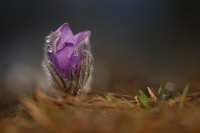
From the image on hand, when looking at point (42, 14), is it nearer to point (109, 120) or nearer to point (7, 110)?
point (7, 110)

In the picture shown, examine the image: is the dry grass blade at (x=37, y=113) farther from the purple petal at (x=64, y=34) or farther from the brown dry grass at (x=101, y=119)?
the purple petal at (x=64, y=34)

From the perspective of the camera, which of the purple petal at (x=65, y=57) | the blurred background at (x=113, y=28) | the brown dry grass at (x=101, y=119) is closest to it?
the brown dry grass at (x=101, y=119)

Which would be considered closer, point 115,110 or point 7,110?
point 115,110

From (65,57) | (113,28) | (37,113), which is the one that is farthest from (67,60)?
(113,28)

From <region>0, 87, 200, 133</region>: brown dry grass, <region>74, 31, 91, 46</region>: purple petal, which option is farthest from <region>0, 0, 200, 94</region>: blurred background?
<region>0, 87, 200, 133</region>: brown dry grass

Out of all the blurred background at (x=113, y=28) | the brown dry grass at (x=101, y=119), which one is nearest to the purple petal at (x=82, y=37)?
the brown dry grass at (x=101, y=119)

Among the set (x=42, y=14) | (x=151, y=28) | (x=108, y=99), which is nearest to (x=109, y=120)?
(x=108, y=99)
